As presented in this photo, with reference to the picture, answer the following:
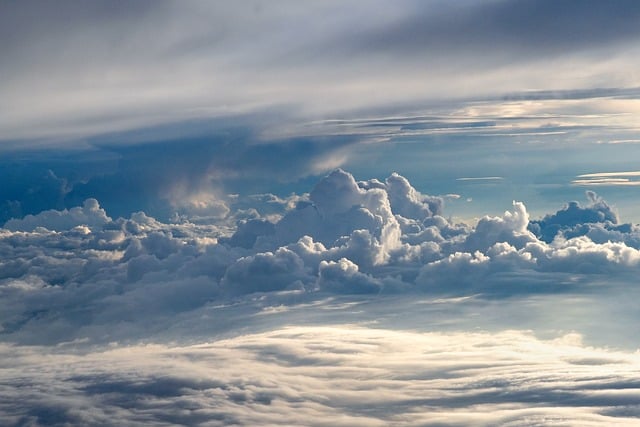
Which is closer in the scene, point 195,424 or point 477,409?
point 195,424

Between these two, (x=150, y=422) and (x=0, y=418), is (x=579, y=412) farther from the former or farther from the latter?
(x=0, y=418)

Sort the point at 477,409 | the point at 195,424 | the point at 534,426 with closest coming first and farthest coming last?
the point at 534,426 → the point at 195,424 → the point at 477,409

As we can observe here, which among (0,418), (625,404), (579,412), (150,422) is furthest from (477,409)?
(0,418)

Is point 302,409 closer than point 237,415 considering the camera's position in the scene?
No

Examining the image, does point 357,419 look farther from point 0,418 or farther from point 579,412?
point 0,418

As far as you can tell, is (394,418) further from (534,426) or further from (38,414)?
(38,414)

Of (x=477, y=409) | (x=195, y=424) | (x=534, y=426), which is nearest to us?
(x=534, y=426)

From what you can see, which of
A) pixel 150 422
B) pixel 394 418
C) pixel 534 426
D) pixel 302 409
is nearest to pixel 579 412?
pixel 534 426
